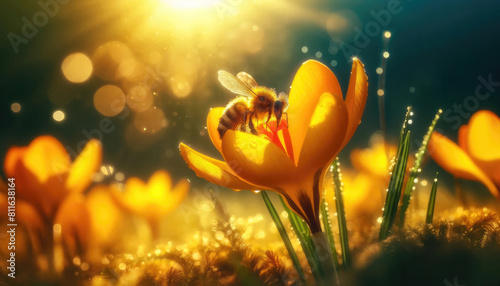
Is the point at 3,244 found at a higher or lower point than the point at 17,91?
lower

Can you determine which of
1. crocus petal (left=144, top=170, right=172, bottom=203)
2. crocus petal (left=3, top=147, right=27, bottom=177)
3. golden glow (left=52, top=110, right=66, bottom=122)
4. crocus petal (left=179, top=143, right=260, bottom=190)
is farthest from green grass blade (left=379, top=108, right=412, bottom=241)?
golden glow (left=52, top=110, right=66, bottom=122)

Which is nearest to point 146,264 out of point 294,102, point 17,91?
point 294,102

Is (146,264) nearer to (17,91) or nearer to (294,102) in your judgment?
(294,102)

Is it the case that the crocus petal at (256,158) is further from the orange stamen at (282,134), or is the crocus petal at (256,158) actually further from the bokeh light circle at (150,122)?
the bokeh light circle at (150,122)

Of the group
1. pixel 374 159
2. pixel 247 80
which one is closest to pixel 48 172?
pixel 247 80

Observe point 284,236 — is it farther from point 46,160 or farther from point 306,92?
point 46,160

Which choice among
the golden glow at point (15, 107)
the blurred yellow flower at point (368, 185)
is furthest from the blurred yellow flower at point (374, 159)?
the golden glow at point (15, 107)
